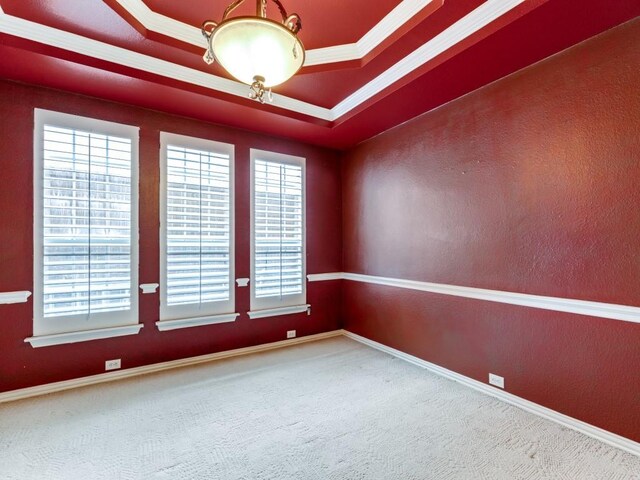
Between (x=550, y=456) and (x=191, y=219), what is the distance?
3577 millimetres

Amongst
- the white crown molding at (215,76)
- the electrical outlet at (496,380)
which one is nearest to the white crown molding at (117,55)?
the white crown molding at (215,76)

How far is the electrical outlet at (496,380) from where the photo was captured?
2637 mm

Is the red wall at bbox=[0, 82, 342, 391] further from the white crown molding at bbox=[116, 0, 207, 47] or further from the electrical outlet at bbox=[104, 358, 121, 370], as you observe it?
the white crown molding at bbox=[116, 0, 207, 47]

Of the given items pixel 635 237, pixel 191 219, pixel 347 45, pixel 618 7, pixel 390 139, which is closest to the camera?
pixel 618 7

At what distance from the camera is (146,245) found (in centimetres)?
320

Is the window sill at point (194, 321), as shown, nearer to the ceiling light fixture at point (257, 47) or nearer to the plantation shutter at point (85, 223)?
the plantation shutter at point (85, 223)

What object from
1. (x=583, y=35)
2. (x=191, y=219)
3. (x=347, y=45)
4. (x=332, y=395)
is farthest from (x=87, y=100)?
(x=583, y=35)

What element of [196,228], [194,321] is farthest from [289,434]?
[196,228]

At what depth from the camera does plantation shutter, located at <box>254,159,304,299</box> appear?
3.88 metres

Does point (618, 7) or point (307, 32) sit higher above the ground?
point (307, 32)

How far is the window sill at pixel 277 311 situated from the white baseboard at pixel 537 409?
1330 mm

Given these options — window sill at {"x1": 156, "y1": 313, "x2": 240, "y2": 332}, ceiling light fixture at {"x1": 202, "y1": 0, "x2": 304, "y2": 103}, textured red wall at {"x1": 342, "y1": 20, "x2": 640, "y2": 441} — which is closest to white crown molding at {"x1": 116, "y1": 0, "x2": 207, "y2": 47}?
ceiling light fixture at {"x1": 202, "y1": 0, "x2": 304, "y2": 103}

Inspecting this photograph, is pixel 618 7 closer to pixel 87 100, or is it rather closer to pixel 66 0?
pixel 66 0

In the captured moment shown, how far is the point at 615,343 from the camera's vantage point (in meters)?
2.04
